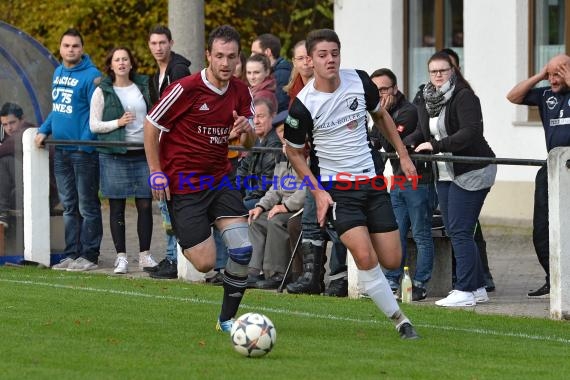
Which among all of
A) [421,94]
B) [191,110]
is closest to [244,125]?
[191,110]

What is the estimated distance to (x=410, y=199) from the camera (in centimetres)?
1346

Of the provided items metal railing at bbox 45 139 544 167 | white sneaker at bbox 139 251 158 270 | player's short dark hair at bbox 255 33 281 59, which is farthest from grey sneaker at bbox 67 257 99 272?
player's short dark hair at bbox 255 33 281 59

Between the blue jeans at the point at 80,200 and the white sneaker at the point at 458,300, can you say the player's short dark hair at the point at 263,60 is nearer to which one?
the blue jeans at the point at 80,200

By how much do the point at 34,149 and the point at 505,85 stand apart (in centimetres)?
830

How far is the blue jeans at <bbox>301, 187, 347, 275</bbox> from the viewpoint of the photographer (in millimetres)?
13617

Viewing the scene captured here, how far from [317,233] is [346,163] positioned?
10.9 feet

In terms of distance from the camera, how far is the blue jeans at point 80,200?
15.7 m

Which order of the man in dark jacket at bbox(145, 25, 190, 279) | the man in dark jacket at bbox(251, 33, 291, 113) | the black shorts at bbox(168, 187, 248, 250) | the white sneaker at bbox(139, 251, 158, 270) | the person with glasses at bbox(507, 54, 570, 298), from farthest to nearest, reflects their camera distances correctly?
the man in dark jacket at bbox(251, 33, 291, 113)
the white sneaker at bbox(139, 251, 158, 270)
the man in dark jacket at bbox(145, 25, 190, 279)
the person with glasses at bbox(507, 54, 570, 298)
the black shorts at bbox(168, 187, 248, 250)

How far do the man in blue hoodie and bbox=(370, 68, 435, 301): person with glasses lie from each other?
355 centimetres

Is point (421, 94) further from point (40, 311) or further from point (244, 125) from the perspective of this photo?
point (40, 311)

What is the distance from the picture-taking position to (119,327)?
35.6 feet

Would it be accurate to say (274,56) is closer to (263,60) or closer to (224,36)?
(263,60)

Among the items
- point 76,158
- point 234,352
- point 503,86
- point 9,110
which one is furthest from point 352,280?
point 503,86

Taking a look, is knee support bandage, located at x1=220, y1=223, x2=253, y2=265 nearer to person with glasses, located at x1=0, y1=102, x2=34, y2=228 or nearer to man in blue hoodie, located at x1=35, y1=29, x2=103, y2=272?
man in blue hoodie, located at x1=35, y1=29, x2=103, y2=272
